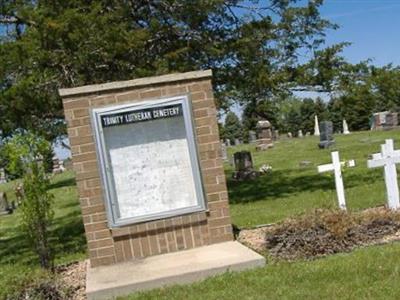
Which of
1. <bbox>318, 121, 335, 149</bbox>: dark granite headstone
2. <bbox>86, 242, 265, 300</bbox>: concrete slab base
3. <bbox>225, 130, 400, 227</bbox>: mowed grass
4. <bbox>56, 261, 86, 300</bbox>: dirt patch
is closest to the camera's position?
<bbox>86, 242, 265, 300</bbox>: concrete slab base

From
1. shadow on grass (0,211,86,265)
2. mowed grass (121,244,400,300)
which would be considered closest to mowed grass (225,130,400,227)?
mowed grass (121,244,400,300)

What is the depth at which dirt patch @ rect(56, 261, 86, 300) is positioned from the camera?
6.45 m

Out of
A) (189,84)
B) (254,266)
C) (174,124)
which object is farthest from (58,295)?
(189,84)

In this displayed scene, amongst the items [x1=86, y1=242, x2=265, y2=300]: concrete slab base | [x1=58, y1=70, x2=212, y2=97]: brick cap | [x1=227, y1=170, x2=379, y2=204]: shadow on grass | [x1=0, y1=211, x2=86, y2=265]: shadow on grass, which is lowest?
[x1=227, y1=170, x2=379, y2=204]: shadow on grass

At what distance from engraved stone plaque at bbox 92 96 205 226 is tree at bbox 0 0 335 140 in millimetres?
3602

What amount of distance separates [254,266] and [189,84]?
2472 mm

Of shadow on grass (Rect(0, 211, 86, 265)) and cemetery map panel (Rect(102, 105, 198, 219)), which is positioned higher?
Answer: cemetery map panel (Rect(102, 105, 198, 219))

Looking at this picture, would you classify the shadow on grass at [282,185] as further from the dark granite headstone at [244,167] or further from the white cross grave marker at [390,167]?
the white cross grave marker at [390,167]

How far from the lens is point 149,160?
24.8 ft

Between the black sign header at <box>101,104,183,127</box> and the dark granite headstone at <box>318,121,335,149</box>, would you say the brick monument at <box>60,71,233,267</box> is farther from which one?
the dark granite headstone at <box>318,121,335,149</box>

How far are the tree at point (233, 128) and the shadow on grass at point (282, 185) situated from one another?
47.0 metres

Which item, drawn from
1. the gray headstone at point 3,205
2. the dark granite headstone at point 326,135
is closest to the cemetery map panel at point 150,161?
the gray headstone at point 3,205

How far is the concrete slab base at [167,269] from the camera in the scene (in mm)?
6184

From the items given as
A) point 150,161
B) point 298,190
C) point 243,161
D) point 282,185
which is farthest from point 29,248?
point 243,161
